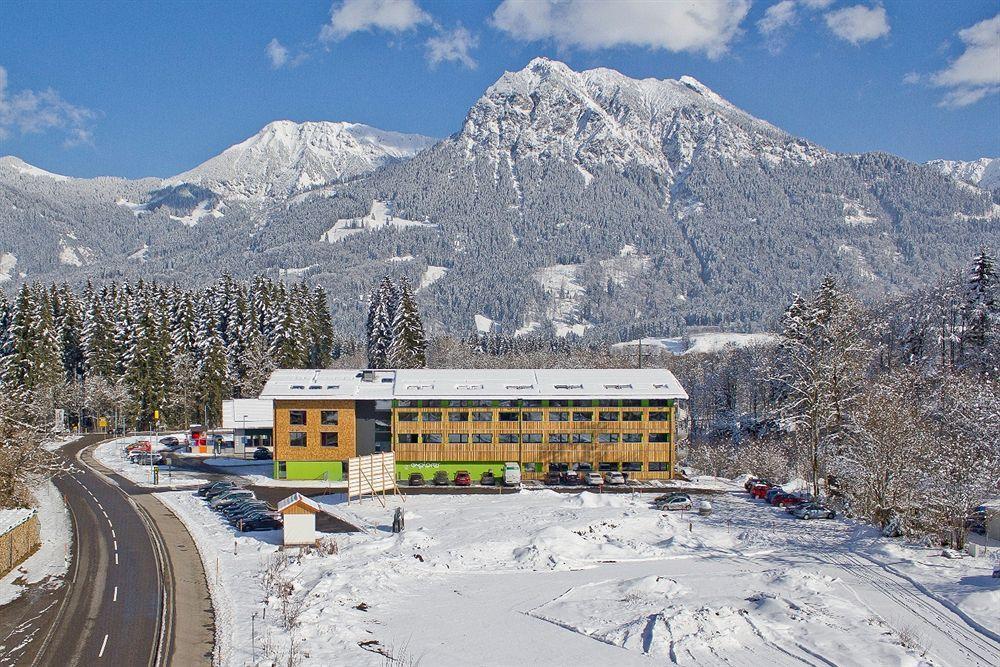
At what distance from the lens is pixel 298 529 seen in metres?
42.8

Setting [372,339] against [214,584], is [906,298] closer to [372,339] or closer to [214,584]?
[372,339]

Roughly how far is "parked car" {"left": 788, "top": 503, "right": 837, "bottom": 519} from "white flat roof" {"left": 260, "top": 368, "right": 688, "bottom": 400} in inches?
645

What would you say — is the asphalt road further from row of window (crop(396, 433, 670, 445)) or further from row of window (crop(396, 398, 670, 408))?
row of window (crop(396, 398, 670, 408))

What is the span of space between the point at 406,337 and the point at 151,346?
103ft

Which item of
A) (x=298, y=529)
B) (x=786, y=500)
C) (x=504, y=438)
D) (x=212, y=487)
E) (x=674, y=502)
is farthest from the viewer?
(x=504, y=438)

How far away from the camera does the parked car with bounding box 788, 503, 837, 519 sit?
50.6m

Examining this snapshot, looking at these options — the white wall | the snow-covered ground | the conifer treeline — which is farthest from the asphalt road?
the conifer treeline

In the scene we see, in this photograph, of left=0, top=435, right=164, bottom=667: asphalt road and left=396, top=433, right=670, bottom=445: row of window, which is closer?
left=0, top=435, right=164, bottom=667: asphalt road

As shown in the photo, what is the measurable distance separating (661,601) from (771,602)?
4117mm

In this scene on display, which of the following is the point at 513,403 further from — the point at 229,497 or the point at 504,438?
the point at 229,497

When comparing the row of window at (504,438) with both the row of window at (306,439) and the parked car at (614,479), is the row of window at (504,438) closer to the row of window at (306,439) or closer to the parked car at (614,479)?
the parked car at (614,479)

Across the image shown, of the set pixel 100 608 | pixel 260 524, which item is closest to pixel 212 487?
pixel 260 524

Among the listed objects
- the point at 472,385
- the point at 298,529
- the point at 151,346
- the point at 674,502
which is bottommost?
the point at 674,502

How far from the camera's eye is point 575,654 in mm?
28484
